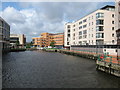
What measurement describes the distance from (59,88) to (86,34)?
206 feet

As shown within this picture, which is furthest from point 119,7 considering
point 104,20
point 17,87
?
point 17,87

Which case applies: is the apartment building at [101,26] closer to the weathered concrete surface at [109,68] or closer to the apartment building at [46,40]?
the weathered concrete surface at [109,68]

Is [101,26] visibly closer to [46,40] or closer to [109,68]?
[109,68]

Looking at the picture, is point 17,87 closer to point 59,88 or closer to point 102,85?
point 59,88

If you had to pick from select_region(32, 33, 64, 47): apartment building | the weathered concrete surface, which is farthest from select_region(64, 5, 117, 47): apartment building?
select_region(32, 33, 64, 47): apartment building

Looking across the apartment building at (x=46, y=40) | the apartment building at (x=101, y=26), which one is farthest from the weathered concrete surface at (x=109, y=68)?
the apartment building at (x=46, y=40)

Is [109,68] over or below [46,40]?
below

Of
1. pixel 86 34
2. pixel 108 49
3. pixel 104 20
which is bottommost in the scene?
pixel 108 49

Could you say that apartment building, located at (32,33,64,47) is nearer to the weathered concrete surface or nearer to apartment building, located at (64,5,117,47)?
apartment building, located at (64,5,117,47)

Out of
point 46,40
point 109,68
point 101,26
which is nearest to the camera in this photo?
point 109,68

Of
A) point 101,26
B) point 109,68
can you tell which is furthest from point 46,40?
point 109,68

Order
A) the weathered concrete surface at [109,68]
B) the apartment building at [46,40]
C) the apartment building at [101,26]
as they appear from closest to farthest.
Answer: the weathered concrete surface at [109,68]
the apartment building at [101,26]
the apartment building at [46,40]

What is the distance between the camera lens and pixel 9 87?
15883 millimetres

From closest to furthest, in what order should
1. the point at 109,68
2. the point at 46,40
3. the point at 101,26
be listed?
the point at 109,68
the point at 101,26
the point at 46,40
